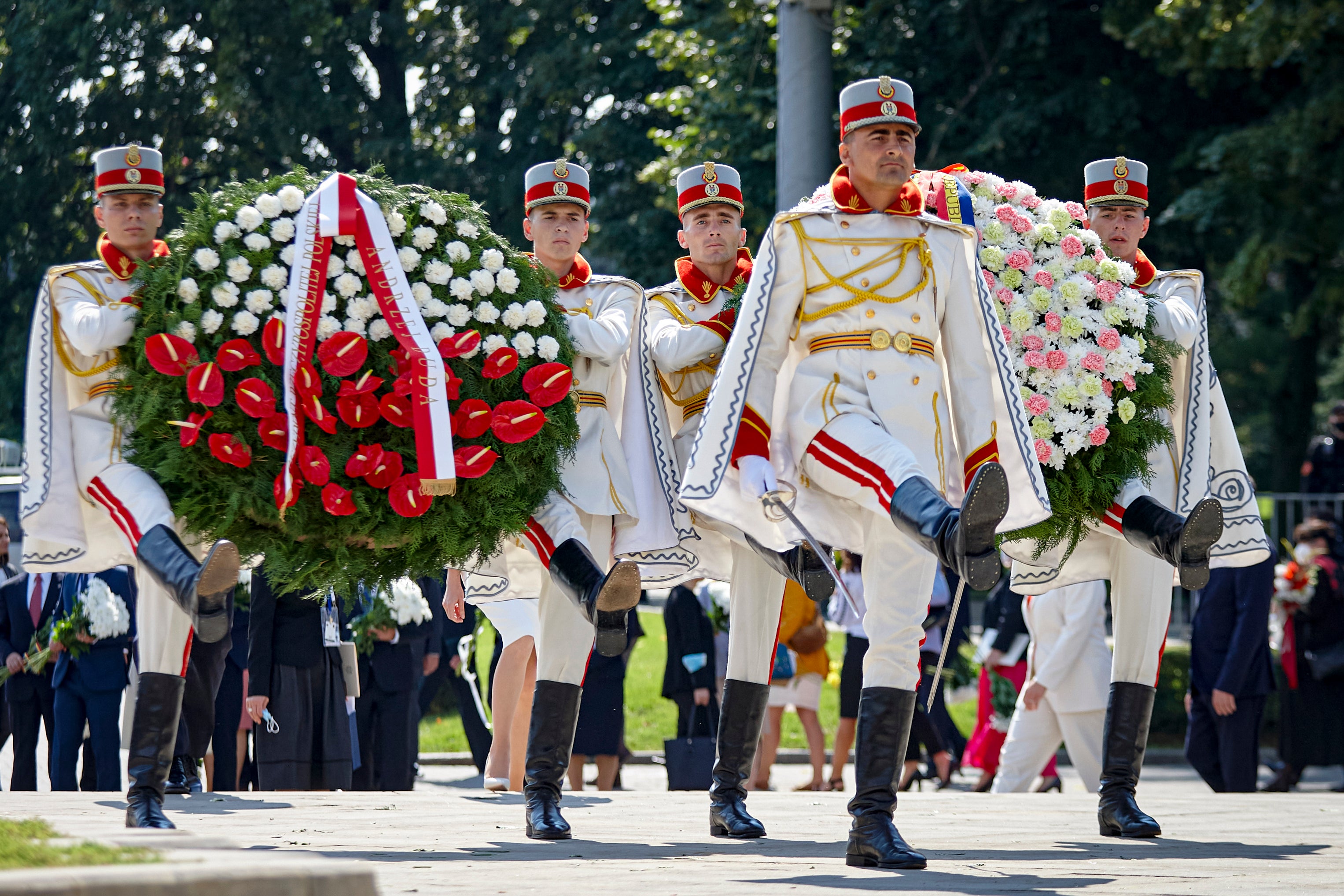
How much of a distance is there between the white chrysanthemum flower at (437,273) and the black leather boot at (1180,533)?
9.18 feet

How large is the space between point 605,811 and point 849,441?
258 cm

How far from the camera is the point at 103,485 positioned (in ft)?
19.3

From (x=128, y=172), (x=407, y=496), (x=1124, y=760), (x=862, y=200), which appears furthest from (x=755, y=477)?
(x=128, y=172)

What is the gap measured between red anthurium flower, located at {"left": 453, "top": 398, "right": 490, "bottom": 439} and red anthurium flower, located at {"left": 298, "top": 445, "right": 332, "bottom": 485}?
0.51 m

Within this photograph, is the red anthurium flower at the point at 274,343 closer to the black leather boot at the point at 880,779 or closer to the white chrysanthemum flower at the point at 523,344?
the white chrysanthemum flower at the point at 523,344

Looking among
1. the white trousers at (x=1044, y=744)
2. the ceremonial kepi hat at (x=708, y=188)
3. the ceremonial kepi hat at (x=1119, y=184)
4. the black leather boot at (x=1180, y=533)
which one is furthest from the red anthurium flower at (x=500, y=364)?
the white trousers at (x=1044, y=744)

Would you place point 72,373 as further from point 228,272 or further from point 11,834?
point 11,834

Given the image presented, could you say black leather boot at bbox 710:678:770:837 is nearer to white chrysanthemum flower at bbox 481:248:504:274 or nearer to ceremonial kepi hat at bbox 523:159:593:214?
white chrysanthemum flower at bbox 481:248:504:274

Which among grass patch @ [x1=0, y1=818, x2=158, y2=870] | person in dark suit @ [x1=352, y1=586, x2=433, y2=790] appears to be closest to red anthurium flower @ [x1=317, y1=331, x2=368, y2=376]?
grass patch @ [x1=0, y1=818, x2=158, y2=870]

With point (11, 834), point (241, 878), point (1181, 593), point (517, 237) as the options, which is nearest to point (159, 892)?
point (241, 878)

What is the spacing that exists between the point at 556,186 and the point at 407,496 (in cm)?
166

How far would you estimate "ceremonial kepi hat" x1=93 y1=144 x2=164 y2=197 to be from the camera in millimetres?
6234

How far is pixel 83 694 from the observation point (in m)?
9.60

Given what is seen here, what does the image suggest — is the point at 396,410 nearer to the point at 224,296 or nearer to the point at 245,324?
the point at 245,324
